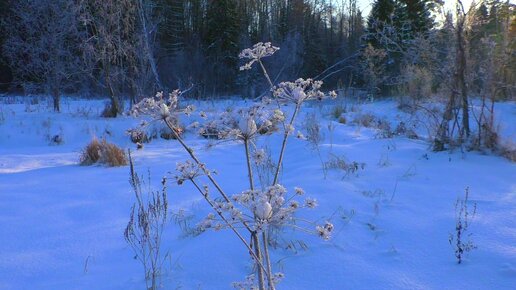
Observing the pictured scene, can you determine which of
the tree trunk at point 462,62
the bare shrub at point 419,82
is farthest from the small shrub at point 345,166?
the bare shrub at point 419,82

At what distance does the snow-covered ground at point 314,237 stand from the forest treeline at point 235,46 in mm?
1045

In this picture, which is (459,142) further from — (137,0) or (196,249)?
(137,0)

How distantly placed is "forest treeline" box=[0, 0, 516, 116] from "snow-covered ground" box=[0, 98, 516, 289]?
104cm

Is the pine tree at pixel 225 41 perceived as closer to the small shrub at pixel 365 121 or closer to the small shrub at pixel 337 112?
the small shrub at pixel 337 112

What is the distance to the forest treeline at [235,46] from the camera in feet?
17.1

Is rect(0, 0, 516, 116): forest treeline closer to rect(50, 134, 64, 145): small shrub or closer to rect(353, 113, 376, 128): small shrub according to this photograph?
rect(353, 113, 376, 128): small shrub

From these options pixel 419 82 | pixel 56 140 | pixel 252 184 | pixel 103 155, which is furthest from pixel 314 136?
pixel 419 82

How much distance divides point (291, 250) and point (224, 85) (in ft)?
73.6

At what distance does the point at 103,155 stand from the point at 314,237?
12.0 feet

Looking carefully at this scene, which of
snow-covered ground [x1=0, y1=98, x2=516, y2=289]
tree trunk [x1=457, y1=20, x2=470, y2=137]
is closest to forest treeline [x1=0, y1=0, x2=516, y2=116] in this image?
tree trunk [x1=457, y1=20, x2=470, y2=137]

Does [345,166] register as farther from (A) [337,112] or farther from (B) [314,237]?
(A) [337,112]

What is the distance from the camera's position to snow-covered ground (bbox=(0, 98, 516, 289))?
2.29 meters

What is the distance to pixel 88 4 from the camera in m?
10.6

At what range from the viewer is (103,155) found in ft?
18.0
